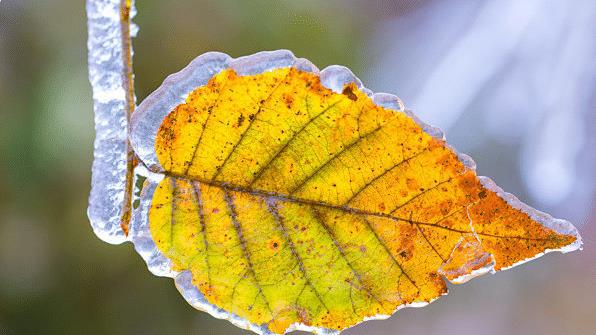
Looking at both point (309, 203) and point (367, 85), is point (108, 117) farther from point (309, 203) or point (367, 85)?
point (367, 85)

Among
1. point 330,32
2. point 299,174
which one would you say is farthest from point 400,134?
→ point 330,32

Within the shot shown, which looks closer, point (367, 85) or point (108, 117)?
point (108, 117)

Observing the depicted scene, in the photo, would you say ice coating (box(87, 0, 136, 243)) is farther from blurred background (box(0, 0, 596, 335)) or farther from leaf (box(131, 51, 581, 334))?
blurred background (box(0, 0, 596, 335))

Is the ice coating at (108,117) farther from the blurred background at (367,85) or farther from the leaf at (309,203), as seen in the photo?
the blurred background at (367,85)

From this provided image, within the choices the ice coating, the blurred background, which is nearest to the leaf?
the ice coating

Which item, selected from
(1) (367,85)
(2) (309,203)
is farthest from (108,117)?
(1) (367,85)
